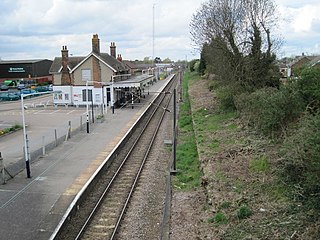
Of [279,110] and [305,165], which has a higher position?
[279,110]

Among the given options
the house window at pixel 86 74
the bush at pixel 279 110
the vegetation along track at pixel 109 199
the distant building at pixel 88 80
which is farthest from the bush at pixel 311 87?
the house window at pixel 86 74

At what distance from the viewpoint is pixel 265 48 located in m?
26.2

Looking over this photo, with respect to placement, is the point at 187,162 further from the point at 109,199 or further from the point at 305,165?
the point at 305,165

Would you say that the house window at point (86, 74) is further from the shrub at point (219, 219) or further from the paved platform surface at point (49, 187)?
the shrub at point (219, 219)

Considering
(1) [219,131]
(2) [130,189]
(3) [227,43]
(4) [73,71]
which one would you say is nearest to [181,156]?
(1) [219,131]

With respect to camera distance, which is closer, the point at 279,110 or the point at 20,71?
the point at 279,110

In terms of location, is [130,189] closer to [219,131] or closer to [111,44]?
[219,131]

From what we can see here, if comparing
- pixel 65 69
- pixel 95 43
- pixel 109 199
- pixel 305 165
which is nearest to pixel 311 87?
pixel 305 165

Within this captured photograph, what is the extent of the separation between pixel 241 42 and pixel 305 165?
20.2m

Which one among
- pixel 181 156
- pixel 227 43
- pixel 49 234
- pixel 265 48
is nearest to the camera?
pixel 49 234

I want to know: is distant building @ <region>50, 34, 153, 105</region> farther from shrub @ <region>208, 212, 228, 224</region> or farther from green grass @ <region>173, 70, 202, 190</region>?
shrub @ <region>208, 212, 228, 224</region>

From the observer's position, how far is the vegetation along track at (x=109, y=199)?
11.4 metres

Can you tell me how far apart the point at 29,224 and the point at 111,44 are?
46.8m

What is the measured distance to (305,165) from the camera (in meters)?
9.54
